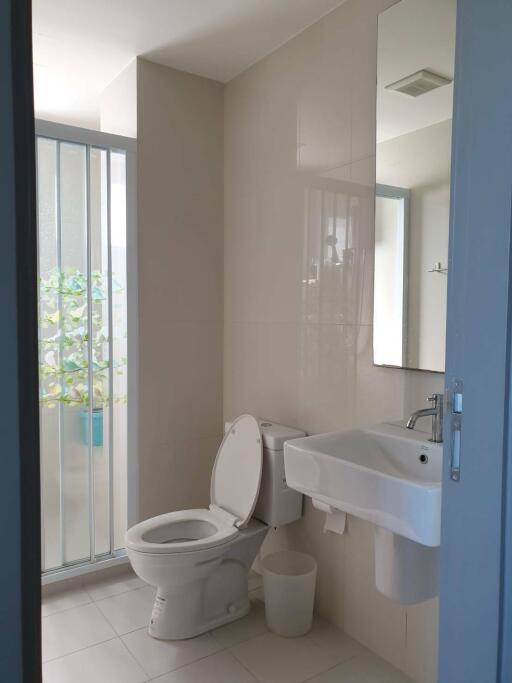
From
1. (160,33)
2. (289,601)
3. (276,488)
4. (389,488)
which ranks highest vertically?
(160,33)

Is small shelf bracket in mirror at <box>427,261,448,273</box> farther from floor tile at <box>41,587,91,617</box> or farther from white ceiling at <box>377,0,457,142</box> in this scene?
floor tile at <box>41,587,91,617</box>

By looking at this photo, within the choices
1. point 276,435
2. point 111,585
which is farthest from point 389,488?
point 111,585

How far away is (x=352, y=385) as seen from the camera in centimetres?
215

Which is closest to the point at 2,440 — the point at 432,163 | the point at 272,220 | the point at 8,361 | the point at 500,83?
the point at 8,361

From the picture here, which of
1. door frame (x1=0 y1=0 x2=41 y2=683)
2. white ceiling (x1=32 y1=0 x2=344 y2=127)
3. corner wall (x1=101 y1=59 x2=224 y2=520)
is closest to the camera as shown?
door frame (x1=0 y1=0 x2=41 y2=683)

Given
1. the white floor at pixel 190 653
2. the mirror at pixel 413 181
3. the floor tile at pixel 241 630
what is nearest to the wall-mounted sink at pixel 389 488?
the mirror at pixel 413 181

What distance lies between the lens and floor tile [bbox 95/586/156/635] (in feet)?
7.46

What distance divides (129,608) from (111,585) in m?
0.26

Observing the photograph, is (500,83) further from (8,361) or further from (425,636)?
(425,636)

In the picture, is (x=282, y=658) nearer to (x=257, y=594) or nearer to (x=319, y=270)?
(x=257, y=594)

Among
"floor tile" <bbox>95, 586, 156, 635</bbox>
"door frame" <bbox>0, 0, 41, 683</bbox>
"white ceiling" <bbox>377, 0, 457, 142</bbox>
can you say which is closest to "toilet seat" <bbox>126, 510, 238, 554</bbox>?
"floor tile" <bbox>95, 586, 156, 635</bbox>

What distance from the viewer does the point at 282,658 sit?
81.2 inches

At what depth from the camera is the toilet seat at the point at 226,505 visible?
2219mm

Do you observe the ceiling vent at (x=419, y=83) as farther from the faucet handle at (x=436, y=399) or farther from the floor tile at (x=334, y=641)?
the floor tile at (x=334, y=641)
